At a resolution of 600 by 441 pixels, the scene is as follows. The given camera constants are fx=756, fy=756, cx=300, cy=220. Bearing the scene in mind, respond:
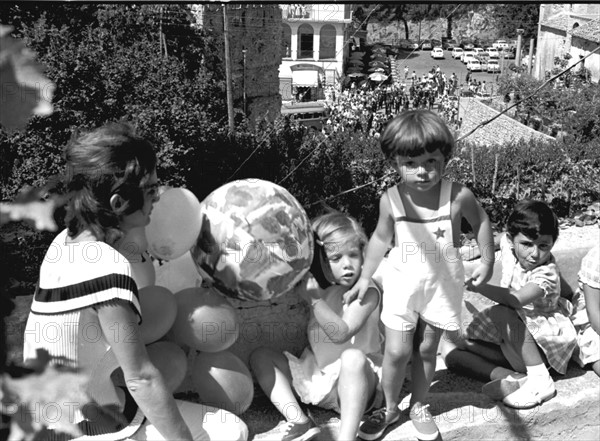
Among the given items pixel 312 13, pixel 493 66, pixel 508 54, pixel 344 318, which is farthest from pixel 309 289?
pixel 508 54

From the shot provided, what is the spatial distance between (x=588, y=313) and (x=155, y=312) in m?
1.53

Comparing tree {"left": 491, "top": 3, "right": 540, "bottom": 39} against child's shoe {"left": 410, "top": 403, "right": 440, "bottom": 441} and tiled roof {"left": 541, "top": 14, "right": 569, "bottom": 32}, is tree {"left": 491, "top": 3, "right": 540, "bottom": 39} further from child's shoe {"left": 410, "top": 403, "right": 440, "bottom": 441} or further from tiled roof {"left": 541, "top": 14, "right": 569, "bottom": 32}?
child's shoe {"left": 410, "top": 403, "right": 440, "bottom": 441}

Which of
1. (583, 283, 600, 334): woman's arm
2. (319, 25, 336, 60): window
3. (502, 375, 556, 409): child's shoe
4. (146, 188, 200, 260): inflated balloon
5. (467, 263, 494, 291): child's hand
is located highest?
(146, 188, 200, 260): inflated balloon

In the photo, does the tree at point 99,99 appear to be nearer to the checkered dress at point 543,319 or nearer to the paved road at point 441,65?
the checkered dress at point 543,319

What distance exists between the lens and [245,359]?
8.32 ft

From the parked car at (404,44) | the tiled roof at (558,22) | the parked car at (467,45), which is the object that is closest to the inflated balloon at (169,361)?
the tiled roof at (558,22)

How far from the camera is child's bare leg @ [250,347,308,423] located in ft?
7.42

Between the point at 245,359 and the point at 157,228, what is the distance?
603mm

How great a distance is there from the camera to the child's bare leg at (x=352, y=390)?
86.8 inches

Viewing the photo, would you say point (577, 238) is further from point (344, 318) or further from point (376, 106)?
point (376, 106)

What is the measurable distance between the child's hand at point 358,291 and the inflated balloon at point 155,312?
536 millimetres

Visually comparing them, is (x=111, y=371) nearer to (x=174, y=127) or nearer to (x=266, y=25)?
(x=174, y=127)

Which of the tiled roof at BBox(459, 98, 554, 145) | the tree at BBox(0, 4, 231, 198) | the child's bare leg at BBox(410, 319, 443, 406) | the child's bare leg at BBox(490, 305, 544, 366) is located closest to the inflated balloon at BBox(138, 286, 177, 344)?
the child's bare leg at BBox(410, 319, 443, 406)

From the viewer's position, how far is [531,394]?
2518mm
